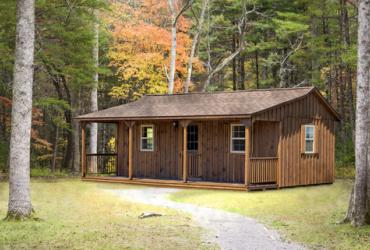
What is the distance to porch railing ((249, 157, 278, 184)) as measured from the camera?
2117cm

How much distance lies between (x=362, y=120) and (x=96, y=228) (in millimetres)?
5976

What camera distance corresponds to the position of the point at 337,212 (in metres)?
15.0

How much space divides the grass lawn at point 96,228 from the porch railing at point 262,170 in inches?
217

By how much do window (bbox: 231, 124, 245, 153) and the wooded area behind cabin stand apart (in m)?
5.03

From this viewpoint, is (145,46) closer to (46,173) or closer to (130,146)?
(46,173)

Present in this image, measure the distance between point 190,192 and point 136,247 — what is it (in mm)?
10492

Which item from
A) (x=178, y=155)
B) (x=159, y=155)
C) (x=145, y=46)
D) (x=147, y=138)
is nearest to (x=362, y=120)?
(x=178, y=155)

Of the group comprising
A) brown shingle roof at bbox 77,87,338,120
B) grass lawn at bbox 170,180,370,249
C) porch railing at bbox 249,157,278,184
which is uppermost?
brown shingle roof at bbox 77,87,338,120

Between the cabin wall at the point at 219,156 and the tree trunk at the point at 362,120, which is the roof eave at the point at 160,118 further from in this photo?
the tree trunk at the point at 362,120

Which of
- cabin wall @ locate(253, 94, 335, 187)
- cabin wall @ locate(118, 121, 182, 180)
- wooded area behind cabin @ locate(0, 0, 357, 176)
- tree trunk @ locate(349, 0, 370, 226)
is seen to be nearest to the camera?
tree trunk @ locate(349, 0, 370, 226)

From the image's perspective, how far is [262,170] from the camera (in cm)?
2155

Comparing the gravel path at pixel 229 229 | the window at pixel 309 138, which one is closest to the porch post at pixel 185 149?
the gravel path at pixel 229 229

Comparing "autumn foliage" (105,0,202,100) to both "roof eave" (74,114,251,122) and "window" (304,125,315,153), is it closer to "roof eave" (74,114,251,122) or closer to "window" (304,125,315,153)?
"roof eave" (74,114,251,122)

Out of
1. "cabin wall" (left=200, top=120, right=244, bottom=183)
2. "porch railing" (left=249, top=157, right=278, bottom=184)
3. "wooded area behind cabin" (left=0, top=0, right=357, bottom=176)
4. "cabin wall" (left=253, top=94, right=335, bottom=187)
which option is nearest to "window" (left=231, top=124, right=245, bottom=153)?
"cabin wall" (left=200, top=120, right=244, bottom=183)
